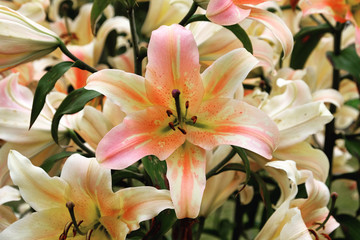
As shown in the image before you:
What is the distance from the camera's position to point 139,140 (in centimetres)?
46

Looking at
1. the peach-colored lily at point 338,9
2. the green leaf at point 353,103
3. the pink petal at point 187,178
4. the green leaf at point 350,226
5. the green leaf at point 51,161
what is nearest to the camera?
the pink petal at point 187,178

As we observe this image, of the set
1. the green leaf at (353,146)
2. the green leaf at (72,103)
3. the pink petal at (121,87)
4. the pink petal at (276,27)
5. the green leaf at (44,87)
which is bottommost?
the green leaf at (353,146)

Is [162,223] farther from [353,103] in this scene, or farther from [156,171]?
[353,103]

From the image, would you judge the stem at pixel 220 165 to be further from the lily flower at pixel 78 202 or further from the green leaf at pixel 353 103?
the green leaf at pixel 353 103

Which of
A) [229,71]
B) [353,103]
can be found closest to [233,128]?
[229,71]

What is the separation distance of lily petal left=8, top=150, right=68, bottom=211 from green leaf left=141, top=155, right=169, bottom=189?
8 centimetres

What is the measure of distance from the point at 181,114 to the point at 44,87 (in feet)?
0.46

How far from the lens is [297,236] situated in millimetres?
493

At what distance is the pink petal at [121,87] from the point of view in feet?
1.48

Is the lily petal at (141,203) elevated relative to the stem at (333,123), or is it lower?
elevated

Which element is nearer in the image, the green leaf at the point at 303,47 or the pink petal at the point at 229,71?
the pink petal at the point at 229,71

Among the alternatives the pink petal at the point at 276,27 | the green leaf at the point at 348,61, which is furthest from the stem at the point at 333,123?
the pink petal at the point at 276,27

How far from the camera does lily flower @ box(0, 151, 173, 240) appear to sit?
1.55 feet

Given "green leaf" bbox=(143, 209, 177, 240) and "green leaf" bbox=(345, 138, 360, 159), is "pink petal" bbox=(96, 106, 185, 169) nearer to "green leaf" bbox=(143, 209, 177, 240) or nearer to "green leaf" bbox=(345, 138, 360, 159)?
"green leaf" bbox=(143, 209, 177, 240)
